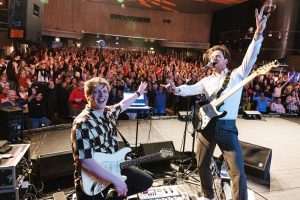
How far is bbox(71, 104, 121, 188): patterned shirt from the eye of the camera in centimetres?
185

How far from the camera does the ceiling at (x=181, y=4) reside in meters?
12.4

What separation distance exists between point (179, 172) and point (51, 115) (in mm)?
3194

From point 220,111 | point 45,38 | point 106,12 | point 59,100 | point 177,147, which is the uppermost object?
point 106,12

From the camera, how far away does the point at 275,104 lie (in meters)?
7.92

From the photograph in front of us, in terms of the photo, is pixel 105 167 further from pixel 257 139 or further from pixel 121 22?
pixel 121 22

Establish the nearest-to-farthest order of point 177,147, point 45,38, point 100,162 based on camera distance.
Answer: point 100,162, point 177,147, point 45,38

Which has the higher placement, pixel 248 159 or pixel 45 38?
pixel 45 38

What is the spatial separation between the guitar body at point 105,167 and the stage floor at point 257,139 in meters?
1.38

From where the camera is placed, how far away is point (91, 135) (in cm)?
188

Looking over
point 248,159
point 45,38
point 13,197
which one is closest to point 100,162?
point 13,197

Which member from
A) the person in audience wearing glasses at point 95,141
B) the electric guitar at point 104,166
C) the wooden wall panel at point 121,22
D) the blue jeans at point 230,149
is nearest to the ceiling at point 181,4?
the wooden wall panel at point 121,22

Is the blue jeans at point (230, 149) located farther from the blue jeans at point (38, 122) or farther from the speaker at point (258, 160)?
the blue jeans at point (38, 122)

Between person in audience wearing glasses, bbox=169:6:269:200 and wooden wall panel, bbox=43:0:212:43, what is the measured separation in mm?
12067

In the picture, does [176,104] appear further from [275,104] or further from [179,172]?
[179,172]
